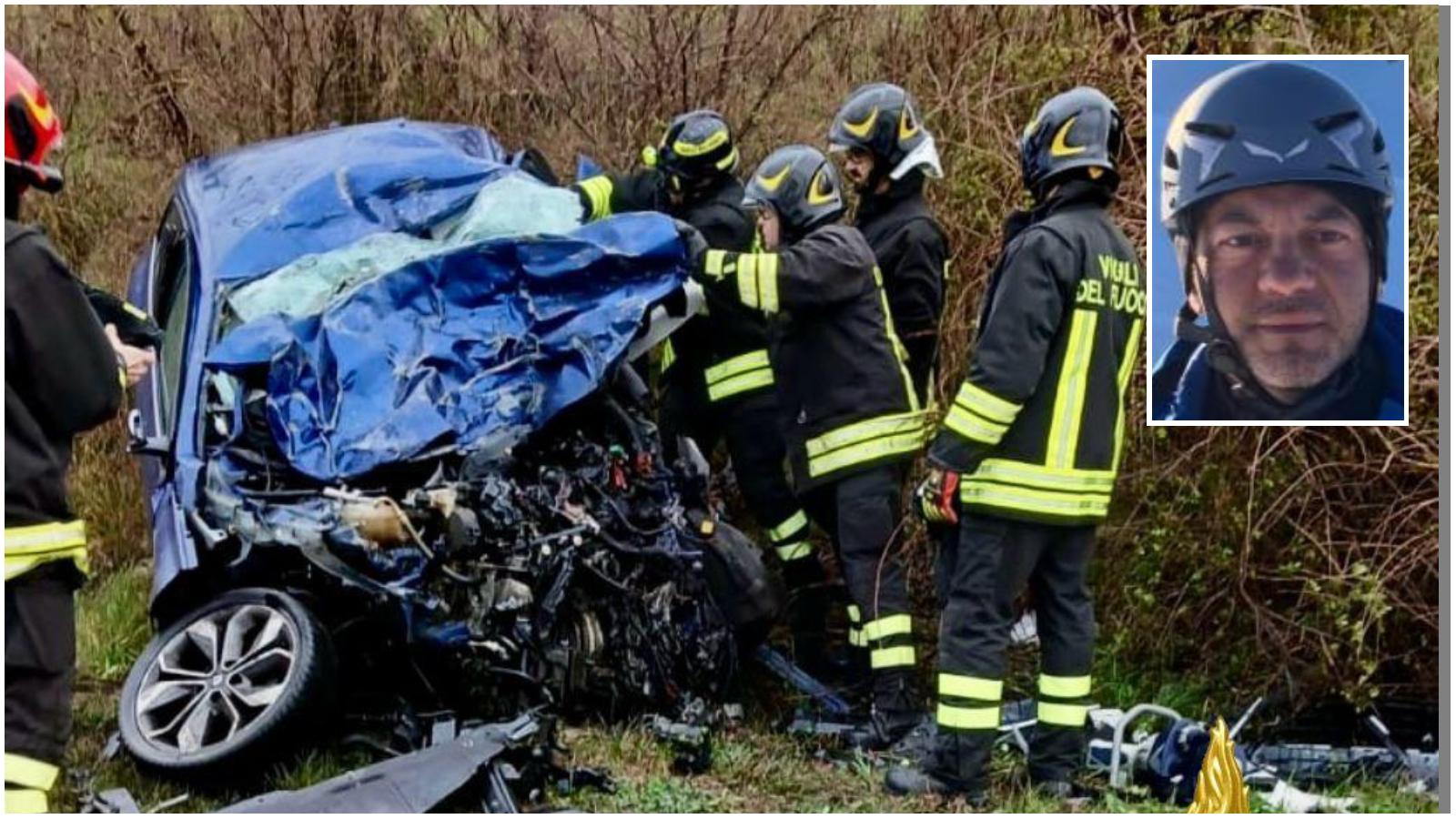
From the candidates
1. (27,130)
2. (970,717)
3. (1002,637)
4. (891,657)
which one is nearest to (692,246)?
(891,657)

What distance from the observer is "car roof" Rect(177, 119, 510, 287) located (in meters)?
6.07

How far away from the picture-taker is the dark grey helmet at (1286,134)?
605 centimetres

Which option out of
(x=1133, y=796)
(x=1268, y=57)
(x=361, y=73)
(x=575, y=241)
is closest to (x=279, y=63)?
(x=361, y=73)

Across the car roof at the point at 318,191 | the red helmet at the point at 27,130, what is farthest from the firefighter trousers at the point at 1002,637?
the red helmet at the point at 27,130

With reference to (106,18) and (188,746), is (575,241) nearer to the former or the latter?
(188,746)

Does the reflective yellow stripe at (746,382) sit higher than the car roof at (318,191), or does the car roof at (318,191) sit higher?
the car roof at (318,191)

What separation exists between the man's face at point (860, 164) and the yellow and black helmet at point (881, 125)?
19 mm

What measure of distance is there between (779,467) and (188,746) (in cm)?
221

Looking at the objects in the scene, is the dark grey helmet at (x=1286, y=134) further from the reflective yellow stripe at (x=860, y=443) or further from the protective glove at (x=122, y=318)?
the protective glove at (x=122, y=318)

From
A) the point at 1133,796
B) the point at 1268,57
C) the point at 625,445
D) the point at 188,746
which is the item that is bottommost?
the point at 1133,796

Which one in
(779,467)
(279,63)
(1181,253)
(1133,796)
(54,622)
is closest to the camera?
(54,622)

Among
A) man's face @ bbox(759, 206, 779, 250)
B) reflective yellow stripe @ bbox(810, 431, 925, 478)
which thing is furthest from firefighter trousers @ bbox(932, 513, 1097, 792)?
man's face @ bbox(759, 206, 779, 250)

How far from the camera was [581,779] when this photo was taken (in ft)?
17.9

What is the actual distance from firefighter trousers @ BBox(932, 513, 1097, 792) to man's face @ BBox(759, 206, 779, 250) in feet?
3.97
